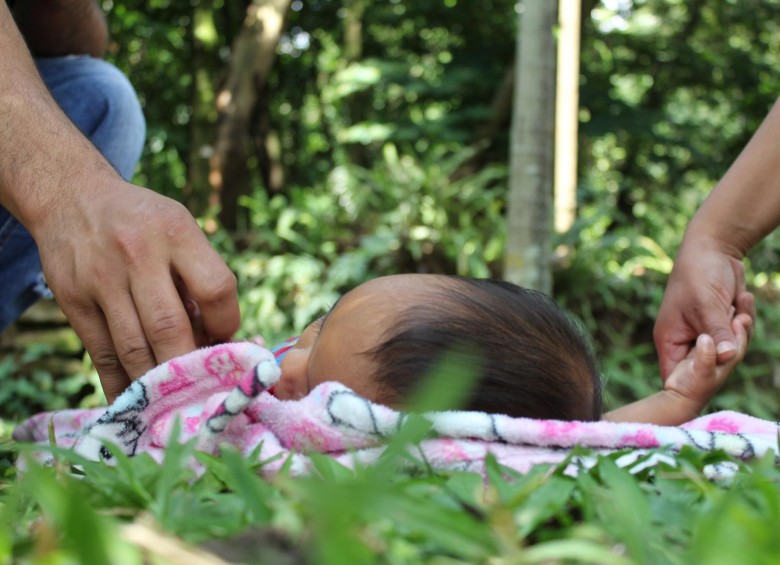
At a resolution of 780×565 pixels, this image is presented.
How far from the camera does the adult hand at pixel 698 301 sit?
1.79m

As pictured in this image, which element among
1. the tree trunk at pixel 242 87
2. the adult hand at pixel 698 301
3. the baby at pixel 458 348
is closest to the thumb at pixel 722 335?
the adult hand at pixel 698 301

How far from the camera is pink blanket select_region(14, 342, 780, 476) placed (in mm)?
1096

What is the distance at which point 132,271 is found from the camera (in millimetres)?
1186

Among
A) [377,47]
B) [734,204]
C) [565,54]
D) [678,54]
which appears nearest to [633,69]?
[678,54]

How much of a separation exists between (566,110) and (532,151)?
50.1 inches

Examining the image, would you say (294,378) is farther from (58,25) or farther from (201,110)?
(201,110)

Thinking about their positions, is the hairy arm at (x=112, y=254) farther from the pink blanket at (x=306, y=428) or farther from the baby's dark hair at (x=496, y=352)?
the baby's dark hair at (x=496, y=352)

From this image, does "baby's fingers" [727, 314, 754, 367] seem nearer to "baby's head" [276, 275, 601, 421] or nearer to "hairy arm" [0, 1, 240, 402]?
"baby's head" [276, 275, 601, 421]

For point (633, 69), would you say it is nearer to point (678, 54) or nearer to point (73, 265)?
point (678, 54)

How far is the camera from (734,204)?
1901mm

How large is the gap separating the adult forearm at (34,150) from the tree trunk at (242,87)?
4663mm

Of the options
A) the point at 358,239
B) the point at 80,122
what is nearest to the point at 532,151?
the point at 358,239

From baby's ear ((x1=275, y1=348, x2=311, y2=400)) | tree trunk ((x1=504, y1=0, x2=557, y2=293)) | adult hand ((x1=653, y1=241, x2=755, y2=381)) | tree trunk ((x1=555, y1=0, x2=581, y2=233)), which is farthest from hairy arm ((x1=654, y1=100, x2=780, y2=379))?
tree trunk ((x1=555, y1=0, x2=581, y2=233))

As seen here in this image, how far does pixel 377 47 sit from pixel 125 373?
312 inches
